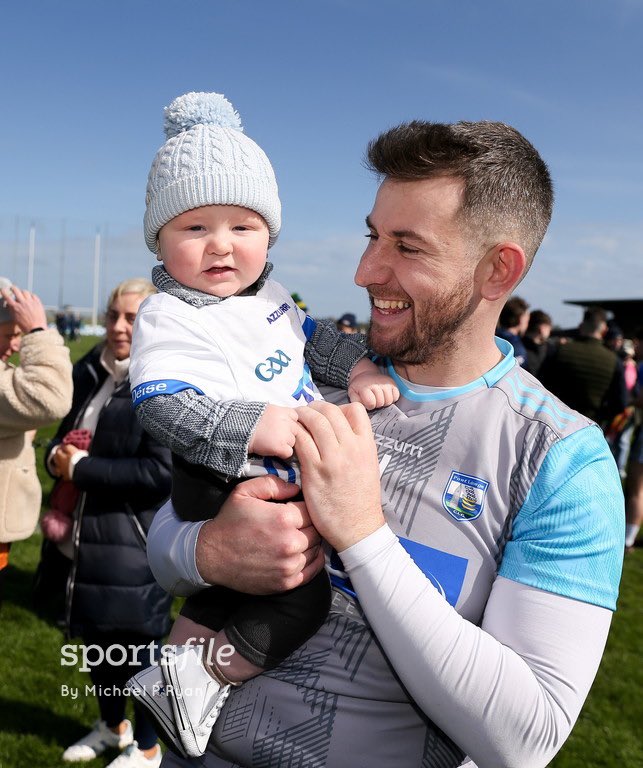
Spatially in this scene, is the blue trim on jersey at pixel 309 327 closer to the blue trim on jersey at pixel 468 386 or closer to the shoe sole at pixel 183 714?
the blue trim on jersey at pixel 468 386

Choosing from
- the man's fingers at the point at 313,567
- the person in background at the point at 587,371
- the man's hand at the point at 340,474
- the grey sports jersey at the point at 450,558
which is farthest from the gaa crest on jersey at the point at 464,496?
the person in background at the point at 587,371

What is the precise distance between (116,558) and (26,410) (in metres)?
0.97

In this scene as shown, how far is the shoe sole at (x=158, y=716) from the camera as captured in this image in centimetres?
160

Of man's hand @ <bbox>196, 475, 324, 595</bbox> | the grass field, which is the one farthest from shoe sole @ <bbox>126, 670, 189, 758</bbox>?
the grass field

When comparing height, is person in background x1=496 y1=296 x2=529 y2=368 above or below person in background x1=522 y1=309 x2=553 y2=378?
above

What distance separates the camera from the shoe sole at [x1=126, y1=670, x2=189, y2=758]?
160cm

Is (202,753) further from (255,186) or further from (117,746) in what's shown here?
(117,746)

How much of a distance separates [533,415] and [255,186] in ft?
3.60

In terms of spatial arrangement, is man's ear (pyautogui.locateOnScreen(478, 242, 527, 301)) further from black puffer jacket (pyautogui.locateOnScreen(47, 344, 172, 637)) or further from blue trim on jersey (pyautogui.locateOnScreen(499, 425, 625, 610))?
black puffer jacket (pyautogui.locateOnScreen(47, 344, 172, 637))

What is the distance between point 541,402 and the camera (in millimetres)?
1638

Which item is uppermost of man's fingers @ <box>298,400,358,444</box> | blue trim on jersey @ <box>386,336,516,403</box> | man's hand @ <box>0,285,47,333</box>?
blue trim on jersey @ <box>386,336,516,403</box>

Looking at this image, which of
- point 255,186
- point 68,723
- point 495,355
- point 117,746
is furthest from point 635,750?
point 255,186

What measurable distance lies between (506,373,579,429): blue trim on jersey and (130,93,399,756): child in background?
339mm

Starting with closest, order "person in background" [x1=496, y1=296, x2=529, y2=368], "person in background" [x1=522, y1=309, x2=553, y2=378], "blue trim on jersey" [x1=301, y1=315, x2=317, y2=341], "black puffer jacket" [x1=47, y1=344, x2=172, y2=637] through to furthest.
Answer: "blue trim on jersey" [x1=301, y1=315, x2=317, y2=341] → "black puffer jacket" [x1=47, y1=344, x2=172, y2=637] → "person in background" [x1=496, y1=296, x2=529, y2=368] → "person in background" [x1=522, y1=309, x2=553, y2=378]
